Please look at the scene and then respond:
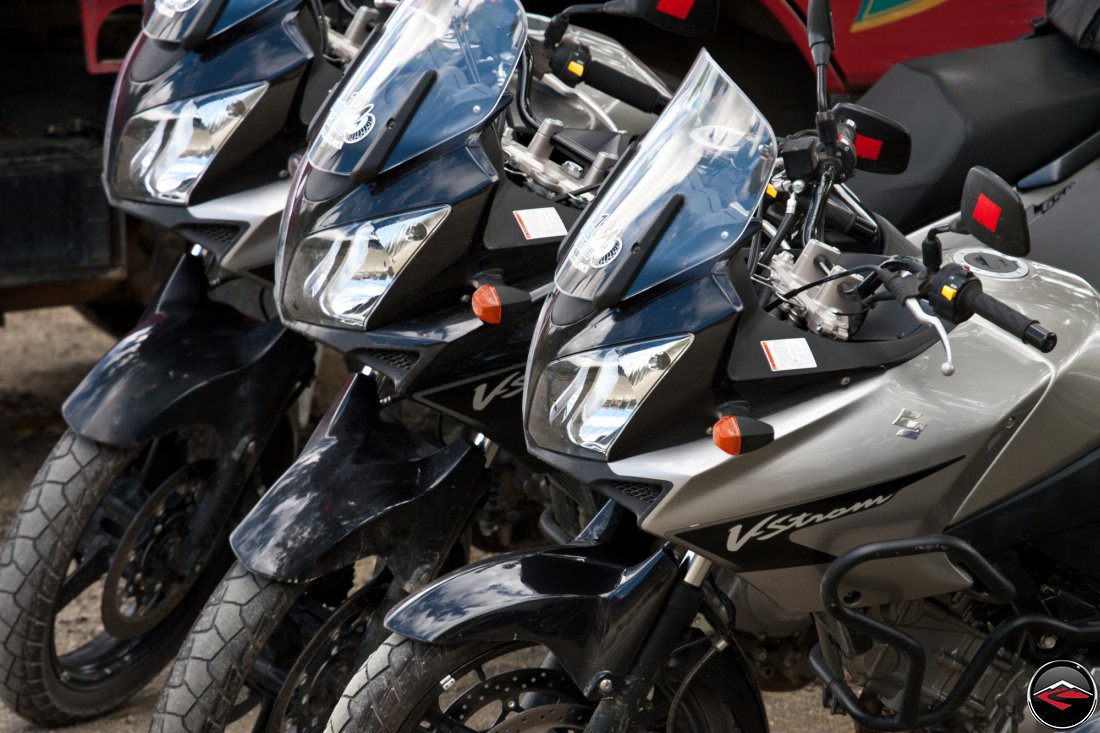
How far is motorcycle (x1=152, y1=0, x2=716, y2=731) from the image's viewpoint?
2.66 meters

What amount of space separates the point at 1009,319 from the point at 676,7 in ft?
2.82

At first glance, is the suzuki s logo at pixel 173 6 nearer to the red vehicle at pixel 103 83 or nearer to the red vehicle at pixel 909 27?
the red vehicle at pixel 103 83

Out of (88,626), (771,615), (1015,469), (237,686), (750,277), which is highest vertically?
(750,277)

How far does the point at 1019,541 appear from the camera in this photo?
2.49 m

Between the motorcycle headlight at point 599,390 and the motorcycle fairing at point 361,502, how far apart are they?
650 millimetres

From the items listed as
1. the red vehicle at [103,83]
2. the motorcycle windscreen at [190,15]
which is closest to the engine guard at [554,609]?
the motorcycle windscreen at [190,15]

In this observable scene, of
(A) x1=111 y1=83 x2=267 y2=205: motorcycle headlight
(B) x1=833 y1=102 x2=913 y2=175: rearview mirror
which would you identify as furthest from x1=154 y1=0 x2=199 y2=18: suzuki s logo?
(B) x1=833 y1=102 x2=913 y2=175: rearview mirror

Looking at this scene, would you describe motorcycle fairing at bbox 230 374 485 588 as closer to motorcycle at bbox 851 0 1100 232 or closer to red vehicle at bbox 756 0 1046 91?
motorcycle at bbox 851 0 1100 232

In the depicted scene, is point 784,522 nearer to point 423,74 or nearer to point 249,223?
point 423,74

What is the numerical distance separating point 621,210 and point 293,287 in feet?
2.37

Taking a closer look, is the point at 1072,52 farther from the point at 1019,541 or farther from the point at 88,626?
the point at 88,626

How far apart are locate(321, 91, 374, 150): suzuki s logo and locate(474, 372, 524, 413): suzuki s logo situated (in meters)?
0.50

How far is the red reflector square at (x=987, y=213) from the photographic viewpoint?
85.5 inches

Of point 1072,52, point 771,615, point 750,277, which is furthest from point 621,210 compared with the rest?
point 1072,52
